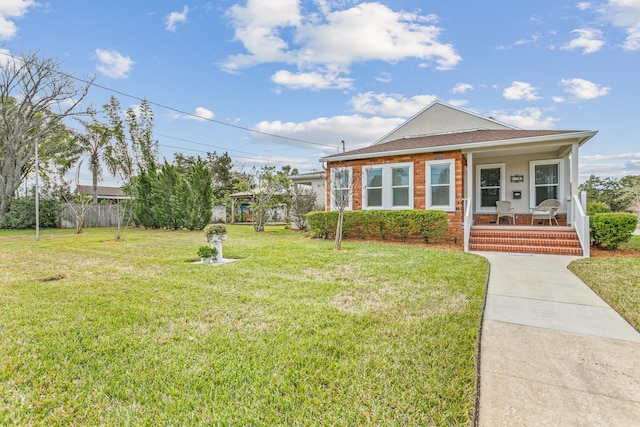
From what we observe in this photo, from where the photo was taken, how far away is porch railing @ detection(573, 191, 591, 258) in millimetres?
7950

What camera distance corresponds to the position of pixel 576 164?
9203mm

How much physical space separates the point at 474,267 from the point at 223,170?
108 ft

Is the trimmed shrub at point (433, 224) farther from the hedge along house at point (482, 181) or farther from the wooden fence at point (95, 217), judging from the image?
the wooden fence at point (95, 217)

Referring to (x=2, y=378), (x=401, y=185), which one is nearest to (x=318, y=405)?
(x=2, y=378)

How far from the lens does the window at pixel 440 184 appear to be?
10570 millimetres

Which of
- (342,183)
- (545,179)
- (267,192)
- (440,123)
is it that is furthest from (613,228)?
(267,192)

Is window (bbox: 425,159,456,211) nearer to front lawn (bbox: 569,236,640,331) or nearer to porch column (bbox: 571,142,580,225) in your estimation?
porch column (bbox: 571,142,580,225)

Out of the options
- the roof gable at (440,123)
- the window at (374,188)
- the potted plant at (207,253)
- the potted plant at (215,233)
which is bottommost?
the potted plant at (207,253)

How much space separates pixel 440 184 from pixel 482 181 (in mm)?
2850

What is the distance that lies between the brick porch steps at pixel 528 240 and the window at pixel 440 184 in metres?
1.33

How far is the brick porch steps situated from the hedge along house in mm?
23

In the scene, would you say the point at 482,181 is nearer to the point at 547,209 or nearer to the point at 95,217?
the point at 547,209

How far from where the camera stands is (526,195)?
1170 cm

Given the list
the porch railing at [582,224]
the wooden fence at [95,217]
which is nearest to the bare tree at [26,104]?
the wooden fence at [95,217]
